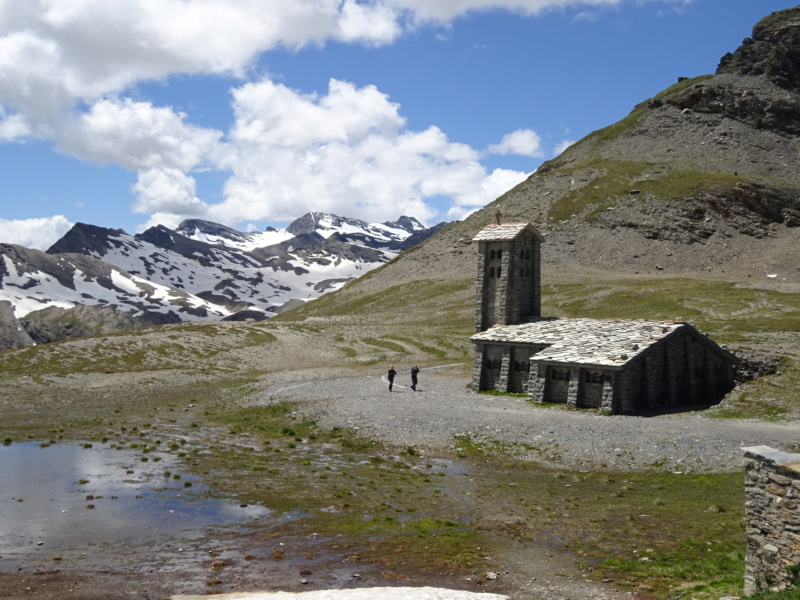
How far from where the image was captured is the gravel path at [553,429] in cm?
3209

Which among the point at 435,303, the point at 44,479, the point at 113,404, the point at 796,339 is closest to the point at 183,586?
the point at 44,479

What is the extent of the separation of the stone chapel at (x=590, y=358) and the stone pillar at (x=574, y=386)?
0.06 meters

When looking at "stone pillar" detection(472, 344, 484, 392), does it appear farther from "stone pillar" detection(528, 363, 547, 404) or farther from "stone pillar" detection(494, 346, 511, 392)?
"stone pillar" detection(528, 363, 547, 404)

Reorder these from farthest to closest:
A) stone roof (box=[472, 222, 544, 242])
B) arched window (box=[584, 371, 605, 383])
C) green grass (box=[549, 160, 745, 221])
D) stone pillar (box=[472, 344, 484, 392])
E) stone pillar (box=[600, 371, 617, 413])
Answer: green grass (box=[549, 160, 745, 221])
stone roof (box=[472, 222, 544, 242])
stone pillar (box=[472, 344, 484, 392])
arched window (box=[584, 371, 605, 383])
stone pillar (box=[600, 371, 617, 413])

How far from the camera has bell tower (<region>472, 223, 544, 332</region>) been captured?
2264 inches

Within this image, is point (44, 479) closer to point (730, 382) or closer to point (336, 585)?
point (336, 585)

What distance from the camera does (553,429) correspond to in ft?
122

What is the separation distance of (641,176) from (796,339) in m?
129

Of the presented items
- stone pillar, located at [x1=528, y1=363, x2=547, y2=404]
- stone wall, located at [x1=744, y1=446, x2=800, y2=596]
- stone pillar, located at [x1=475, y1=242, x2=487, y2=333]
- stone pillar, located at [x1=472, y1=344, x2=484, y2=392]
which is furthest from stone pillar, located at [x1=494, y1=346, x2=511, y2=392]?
stone wall, located at [x1=744, y1=446, x2=800, y2=596]

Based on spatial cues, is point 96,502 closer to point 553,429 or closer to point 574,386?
point 553,429

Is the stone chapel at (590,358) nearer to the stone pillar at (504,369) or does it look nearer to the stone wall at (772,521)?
the stone pillar at (504,369)

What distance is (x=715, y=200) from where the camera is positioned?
153375 millimetres

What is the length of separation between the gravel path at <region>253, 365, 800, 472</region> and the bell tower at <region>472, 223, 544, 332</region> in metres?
9.75

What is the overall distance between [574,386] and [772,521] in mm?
29123
